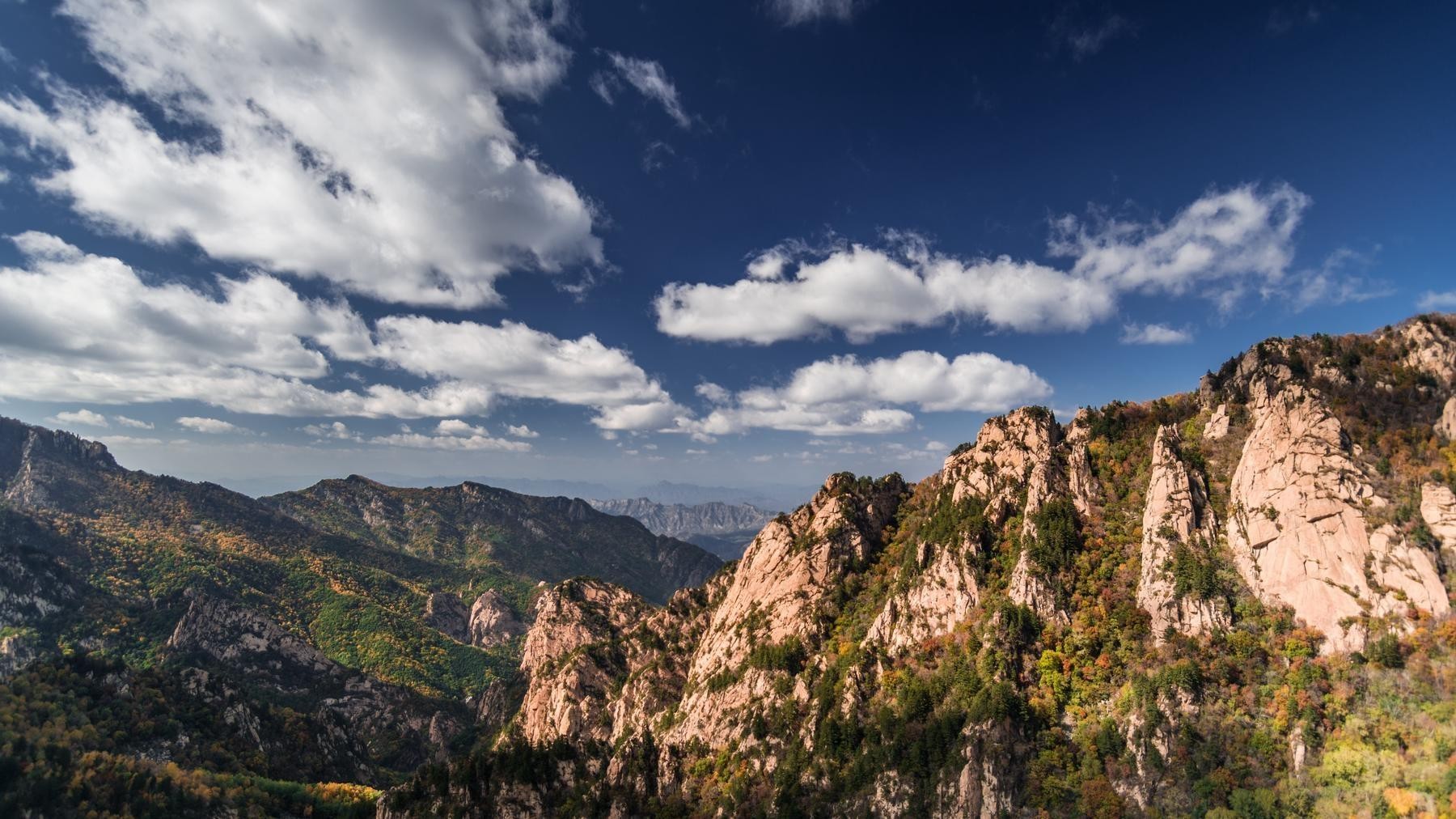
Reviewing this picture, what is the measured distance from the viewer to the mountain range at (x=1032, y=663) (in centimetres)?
5238

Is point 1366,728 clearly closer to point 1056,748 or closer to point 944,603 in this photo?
point 1056,748

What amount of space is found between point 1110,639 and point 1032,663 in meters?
9.02

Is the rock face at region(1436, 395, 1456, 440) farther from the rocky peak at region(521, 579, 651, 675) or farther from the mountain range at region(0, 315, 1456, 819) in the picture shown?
the rocky peak at region(521, 579, 651, 675)

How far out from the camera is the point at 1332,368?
66062 millimetres

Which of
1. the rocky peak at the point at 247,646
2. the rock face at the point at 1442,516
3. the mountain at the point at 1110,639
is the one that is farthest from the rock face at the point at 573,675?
the rock face at the point at 1442,516

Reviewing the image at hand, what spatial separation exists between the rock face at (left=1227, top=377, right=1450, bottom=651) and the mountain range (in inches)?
10.3

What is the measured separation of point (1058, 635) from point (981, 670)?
404 inches

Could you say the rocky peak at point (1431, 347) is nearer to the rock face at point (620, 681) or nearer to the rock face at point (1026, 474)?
the rock face at point (1026, 474)

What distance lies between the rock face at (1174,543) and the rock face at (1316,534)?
3.15 m

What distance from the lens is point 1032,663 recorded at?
231 feet

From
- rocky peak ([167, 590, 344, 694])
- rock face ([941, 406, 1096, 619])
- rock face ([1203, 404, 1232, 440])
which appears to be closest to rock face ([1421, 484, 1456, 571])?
rock face ([1203, 404, 1232, 440])

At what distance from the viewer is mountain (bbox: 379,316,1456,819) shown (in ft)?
169

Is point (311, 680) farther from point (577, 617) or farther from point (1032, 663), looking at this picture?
point (1032, 663)

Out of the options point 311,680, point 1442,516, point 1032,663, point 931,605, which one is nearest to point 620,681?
point 931,605
